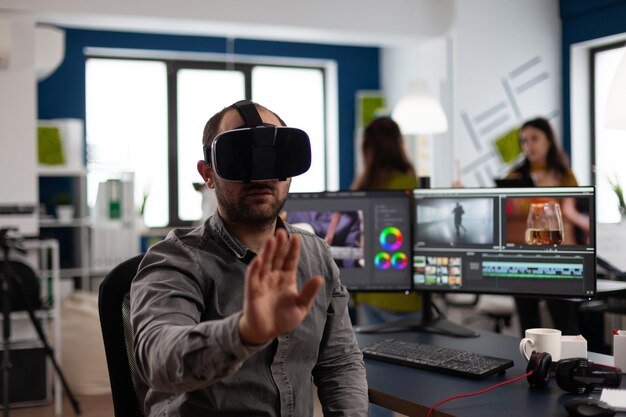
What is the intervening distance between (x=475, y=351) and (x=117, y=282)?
1.10 m

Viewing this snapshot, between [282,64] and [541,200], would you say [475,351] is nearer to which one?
[541,200]

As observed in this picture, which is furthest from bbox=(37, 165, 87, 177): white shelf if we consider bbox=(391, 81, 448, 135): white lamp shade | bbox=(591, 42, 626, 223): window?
bbox=(591, 42, 626, 223): window

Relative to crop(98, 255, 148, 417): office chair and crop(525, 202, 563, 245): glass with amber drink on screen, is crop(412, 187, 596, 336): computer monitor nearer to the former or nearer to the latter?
crop(525, 202, 563, 245): glass with amber drink on screen

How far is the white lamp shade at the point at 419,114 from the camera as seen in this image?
186 inches

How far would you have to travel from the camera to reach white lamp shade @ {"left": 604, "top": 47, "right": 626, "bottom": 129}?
2379 mm

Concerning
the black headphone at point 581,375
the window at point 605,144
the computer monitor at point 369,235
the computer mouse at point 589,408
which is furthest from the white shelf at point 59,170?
the computer mouse at point 589,408

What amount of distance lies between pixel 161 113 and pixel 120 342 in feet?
17.5

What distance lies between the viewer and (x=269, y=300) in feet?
3.48

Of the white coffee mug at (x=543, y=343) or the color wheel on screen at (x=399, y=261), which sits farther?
the color wheel on screen at (x=399, y=261)

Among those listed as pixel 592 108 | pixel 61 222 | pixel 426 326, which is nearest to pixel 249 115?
pixel 426 326

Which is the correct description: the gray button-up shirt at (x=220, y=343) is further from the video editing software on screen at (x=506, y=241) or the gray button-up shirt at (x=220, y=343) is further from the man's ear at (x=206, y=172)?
the video editing software on screen at (x=506, y=241)

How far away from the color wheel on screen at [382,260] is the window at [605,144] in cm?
375

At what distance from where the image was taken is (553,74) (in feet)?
20.1

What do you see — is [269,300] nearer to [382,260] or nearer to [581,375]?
[581,375]
